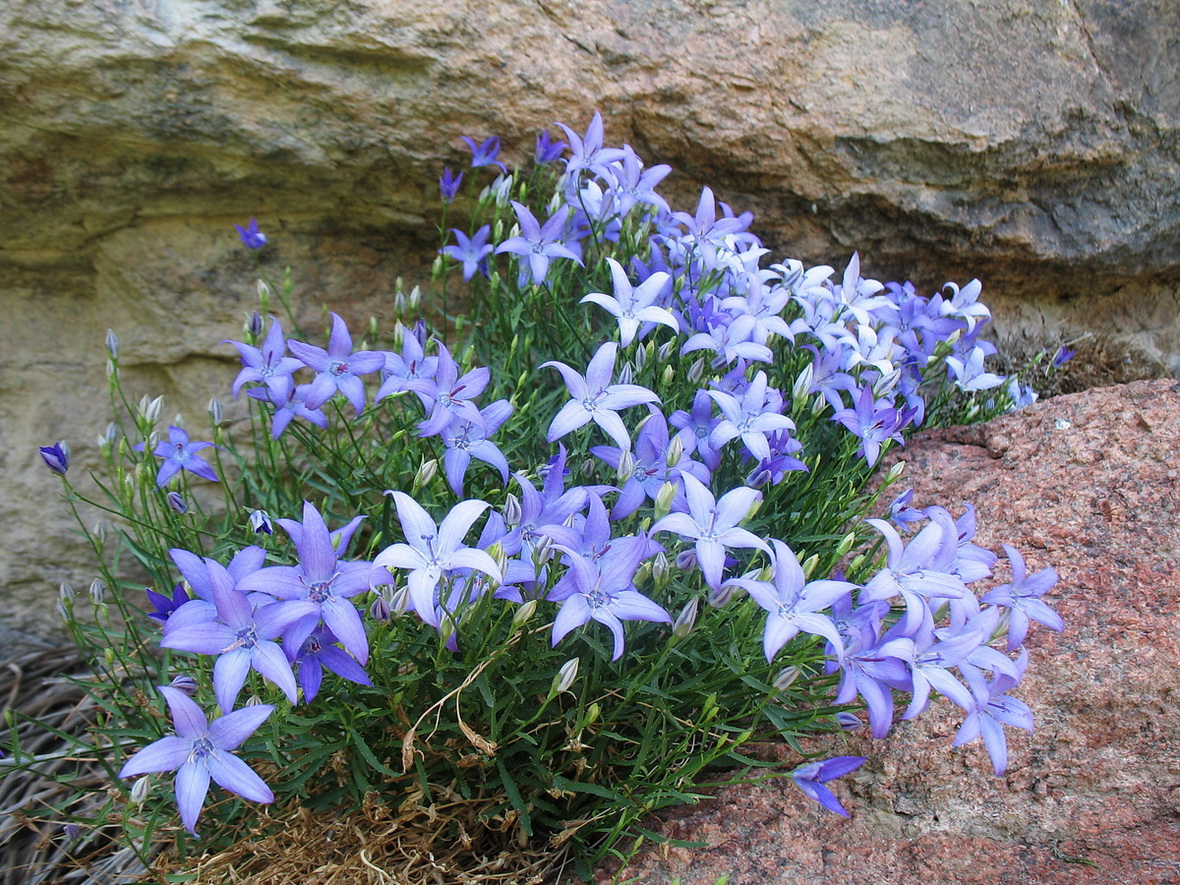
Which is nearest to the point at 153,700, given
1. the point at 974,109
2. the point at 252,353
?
the point at 252,353

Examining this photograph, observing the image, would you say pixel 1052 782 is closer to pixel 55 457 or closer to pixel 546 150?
pixel 546 150

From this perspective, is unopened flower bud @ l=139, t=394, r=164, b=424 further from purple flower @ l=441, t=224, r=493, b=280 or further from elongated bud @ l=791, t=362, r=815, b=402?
elongated bud @ l=791, t=362, r=815, b=402

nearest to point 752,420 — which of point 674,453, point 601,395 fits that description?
point 674,453

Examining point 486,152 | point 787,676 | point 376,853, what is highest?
point 486,152

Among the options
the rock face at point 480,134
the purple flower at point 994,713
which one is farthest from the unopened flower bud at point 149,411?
the purple flower at point 994,713

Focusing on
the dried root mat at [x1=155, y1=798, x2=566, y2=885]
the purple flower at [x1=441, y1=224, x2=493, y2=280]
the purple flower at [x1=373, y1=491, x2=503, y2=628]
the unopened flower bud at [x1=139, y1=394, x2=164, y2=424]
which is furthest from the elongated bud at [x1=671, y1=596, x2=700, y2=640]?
the purple flower at [x1=441, y1=224, x2=493, y2=280]

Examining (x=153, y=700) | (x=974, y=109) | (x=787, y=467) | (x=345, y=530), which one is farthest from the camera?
(x=974, y=109)

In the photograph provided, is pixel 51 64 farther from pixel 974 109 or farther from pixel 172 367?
pixel 974 109

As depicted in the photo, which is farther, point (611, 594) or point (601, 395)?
point (601, 395)
